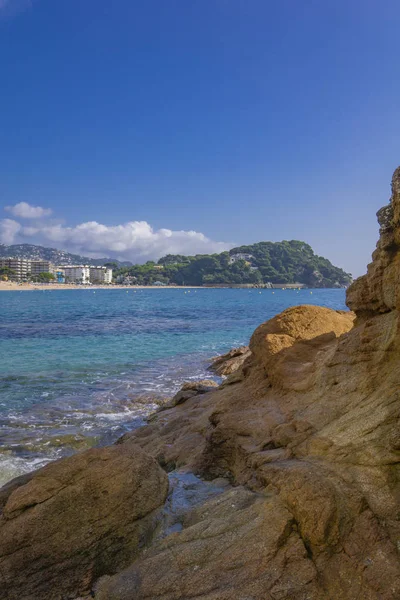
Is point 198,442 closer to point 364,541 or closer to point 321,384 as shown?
point 321,384

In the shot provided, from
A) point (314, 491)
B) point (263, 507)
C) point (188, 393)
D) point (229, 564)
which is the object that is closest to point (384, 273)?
point (314, 491)

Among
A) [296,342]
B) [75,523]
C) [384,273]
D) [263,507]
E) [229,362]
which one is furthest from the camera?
[229,362]

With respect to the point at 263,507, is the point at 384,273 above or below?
above

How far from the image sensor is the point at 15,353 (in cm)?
2333

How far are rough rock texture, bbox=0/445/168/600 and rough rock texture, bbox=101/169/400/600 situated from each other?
1.37 ft

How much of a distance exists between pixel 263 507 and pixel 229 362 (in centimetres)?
1516

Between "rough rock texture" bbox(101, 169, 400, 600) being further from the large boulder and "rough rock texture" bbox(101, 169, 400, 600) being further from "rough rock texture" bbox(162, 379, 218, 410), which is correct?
"rough rock texture" bbox(162, 379, 218, 410)

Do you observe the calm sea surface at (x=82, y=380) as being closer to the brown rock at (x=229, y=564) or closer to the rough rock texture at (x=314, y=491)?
the rough rock texture at (x=314, y=491)

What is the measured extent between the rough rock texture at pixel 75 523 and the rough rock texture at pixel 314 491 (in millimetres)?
418

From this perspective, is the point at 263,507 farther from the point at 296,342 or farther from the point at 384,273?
the point at 296,342

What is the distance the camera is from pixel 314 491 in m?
3.83

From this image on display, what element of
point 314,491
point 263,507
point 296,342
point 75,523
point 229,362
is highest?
point 296,342

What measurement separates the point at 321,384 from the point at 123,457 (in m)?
2.90

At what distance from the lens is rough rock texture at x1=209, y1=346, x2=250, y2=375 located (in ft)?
60.3
